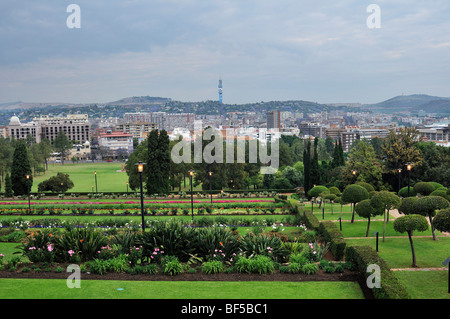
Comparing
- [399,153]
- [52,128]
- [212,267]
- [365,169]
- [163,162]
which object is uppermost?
[52,128]

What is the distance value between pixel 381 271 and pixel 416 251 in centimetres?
470

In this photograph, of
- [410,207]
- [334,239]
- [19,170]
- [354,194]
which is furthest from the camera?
[19,170]

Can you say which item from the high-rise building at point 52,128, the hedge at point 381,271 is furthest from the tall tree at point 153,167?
the high-rise building at point 52,128

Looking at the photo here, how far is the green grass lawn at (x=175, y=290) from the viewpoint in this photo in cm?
810

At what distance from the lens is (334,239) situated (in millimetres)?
12227

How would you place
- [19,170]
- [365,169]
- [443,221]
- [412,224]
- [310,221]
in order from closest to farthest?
[443,221] → [412,224] → [310,221] → [365,169] → [19,170]

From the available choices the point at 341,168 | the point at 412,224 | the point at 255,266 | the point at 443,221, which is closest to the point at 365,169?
the point at 341,168

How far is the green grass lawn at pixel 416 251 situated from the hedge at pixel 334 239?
2.82ft

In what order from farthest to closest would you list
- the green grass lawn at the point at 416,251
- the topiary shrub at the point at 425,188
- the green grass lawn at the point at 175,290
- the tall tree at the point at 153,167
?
the tall tree at the point at 153,167, the topiary shrub at the point at 425,188, the green grass lawn at the point at 416,251, the green grass lawn at the point at 175,290

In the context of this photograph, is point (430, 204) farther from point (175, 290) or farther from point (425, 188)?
point (425, 188)

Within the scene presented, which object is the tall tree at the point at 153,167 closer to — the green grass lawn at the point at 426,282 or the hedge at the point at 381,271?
the hedge at the point at 381,271

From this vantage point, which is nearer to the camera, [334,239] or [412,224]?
[412,224]

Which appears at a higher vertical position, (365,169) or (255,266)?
(365,169)
